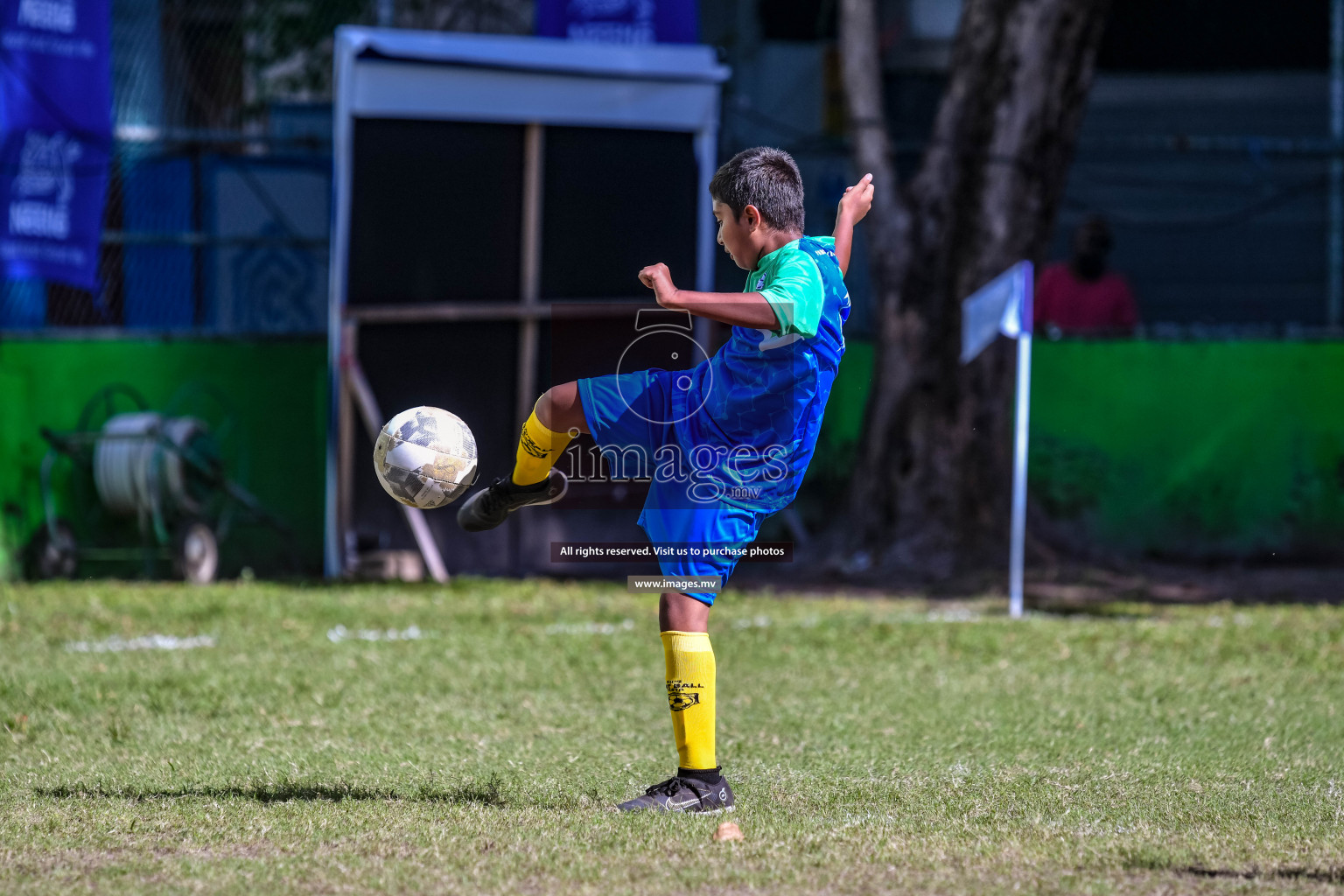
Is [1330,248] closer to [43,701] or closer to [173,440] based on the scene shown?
[173,440]

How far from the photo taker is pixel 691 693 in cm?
461

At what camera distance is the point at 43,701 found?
655cm

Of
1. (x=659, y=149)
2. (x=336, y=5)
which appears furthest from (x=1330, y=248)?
(x=336, y=5)

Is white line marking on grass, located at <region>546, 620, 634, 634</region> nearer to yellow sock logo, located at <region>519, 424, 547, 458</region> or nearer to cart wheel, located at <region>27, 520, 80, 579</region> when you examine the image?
yellow sock logo, located at <region>519, 424, 547, 458</region>

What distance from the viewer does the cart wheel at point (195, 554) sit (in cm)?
1100

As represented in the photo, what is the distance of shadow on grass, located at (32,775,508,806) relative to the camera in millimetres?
4793

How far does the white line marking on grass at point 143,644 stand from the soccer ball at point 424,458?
360cm

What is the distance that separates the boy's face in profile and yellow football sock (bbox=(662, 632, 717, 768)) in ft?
3.48

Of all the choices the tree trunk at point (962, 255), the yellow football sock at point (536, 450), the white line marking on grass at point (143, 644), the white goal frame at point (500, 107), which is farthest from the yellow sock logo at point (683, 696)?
the white goal frame at point (500, 107)

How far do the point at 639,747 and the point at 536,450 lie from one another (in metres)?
1.33

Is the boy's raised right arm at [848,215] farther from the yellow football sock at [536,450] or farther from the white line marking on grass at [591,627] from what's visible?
the white line marking on grass at [591,627]

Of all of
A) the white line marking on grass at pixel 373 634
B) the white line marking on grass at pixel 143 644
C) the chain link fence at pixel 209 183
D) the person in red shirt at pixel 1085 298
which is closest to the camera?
the white line marking on grass at pixel 143 644

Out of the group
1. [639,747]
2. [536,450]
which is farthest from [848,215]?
[639,747]

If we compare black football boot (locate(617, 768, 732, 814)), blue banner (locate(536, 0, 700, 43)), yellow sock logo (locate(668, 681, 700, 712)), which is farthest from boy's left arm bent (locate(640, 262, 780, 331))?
blue banner (locate(536, 0, 700, 43))
